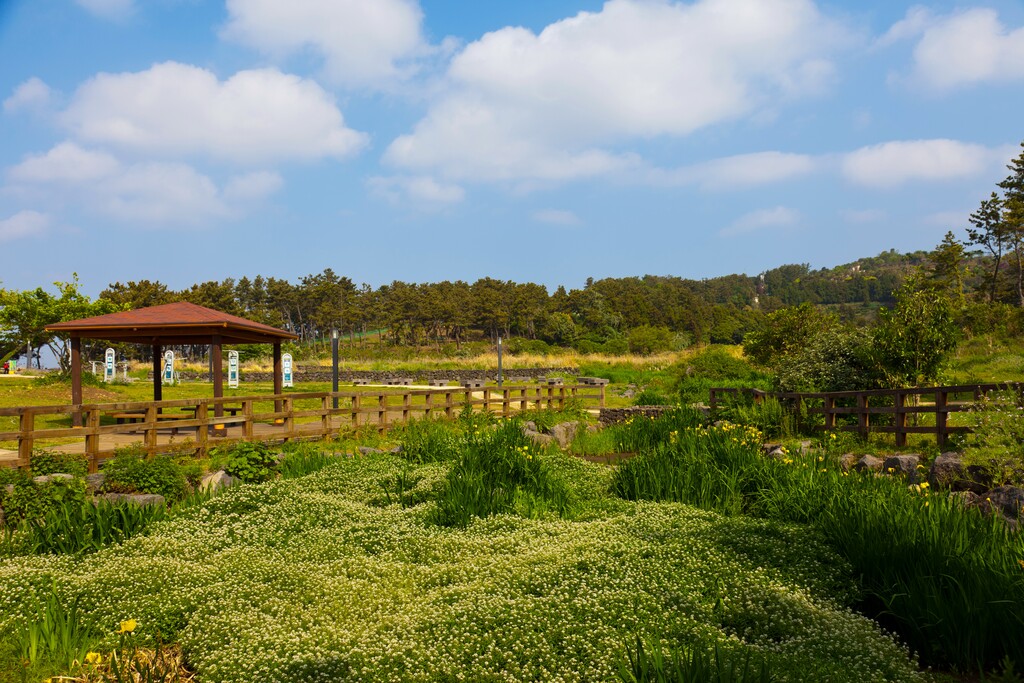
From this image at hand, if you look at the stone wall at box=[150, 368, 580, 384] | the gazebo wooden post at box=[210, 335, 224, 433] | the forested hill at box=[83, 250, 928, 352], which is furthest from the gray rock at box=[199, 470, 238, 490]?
the forested hill at box=[83, 250, 928, 352]

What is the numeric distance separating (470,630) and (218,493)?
4.94 meters

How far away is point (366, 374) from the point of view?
4478cm

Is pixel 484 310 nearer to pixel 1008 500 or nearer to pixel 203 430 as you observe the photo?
pixel 203 430

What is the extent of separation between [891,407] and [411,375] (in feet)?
119

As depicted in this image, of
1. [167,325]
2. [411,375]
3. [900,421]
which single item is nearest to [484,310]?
[411,375]

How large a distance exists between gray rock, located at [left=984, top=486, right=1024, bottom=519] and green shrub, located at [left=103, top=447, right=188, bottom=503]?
8933 mm

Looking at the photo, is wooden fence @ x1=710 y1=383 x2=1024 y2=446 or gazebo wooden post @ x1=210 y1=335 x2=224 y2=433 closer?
wooden fence @ x1=710 y1=383 x2=1024 y2=446

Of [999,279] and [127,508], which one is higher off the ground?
[999,279]

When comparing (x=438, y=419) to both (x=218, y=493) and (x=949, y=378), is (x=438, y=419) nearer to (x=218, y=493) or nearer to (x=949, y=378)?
(x=218, y=493)

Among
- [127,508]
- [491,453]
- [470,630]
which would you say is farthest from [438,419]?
[470,630]

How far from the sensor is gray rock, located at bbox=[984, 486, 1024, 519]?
6363mm

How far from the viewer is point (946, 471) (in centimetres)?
823

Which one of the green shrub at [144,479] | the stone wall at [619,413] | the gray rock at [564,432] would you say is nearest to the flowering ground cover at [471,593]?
the green shrub at [144,479]

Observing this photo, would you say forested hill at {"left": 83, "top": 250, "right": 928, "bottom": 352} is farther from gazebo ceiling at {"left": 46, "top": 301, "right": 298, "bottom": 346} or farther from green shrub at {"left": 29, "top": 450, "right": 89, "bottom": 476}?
green shrub at {"left": 29, "top": 450, "right": 89, "bottom": 476}
